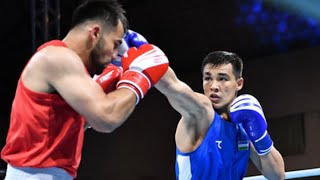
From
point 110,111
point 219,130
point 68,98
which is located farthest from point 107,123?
point 219,130

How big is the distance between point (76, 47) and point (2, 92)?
6101 mm

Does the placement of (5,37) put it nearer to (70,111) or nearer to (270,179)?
(270,179)

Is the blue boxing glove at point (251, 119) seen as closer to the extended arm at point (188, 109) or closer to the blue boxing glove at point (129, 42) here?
the extended arm at point (188, 109)

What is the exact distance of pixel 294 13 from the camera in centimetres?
623

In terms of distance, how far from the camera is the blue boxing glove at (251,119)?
2531mm

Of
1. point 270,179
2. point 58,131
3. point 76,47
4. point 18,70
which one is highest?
point 76,47

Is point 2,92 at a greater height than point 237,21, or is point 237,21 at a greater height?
point 237,21

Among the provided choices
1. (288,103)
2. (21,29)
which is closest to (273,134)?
(288,103)

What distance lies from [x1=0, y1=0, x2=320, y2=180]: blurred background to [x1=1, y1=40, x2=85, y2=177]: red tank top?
148 inches

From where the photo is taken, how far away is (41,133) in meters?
1.74

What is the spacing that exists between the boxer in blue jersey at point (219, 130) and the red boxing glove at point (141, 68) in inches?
15.6

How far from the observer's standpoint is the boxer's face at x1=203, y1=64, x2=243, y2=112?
2631 millimetres

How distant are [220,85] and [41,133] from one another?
1.13m

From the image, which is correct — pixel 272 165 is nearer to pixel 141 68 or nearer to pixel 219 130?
pixel 219 130
